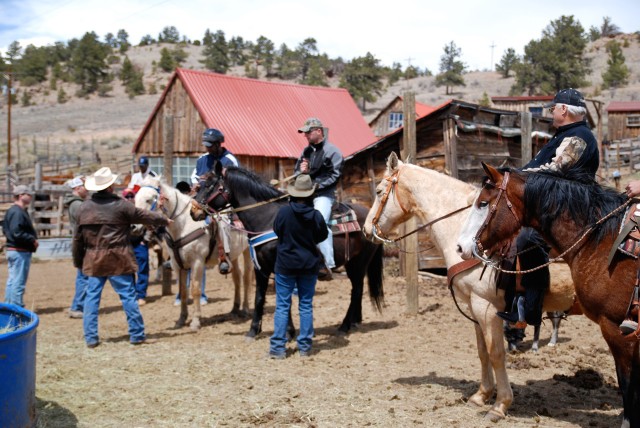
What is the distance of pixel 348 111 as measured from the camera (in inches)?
1111

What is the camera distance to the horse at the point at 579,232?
A: 3.86m

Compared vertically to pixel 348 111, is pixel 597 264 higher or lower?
lower

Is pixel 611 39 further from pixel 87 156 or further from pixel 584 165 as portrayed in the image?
pixel 584 165

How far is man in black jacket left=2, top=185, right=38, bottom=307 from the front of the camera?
9.33 meters

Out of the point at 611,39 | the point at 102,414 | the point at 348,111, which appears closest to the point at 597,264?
the point at 102,414

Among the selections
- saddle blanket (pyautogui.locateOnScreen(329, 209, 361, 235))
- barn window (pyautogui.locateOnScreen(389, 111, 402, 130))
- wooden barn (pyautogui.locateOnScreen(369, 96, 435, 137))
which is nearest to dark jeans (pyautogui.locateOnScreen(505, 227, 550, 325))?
saddle blanket (pyautogui.locateOnScreen(329, 209, 361, 235))

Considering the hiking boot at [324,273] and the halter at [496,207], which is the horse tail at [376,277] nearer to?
the hiking boot at [324,273]

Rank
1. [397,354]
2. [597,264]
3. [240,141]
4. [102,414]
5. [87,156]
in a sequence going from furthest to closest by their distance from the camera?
[87,156], [240,141], [397,354], [102,414], [597,264]

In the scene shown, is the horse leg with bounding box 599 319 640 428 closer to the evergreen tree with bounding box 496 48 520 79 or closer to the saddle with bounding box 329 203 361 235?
the saddle with bounding box 329 203 361 235

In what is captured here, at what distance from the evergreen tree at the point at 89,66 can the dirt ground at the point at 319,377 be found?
70770mm

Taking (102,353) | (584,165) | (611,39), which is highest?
(611,39)

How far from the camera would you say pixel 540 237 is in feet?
15.0

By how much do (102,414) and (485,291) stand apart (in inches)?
137

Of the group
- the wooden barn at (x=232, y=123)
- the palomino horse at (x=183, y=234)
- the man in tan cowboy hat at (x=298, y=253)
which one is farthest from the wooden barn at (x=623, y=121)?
the man in tan cowboy hat at (x=298, y=253)
